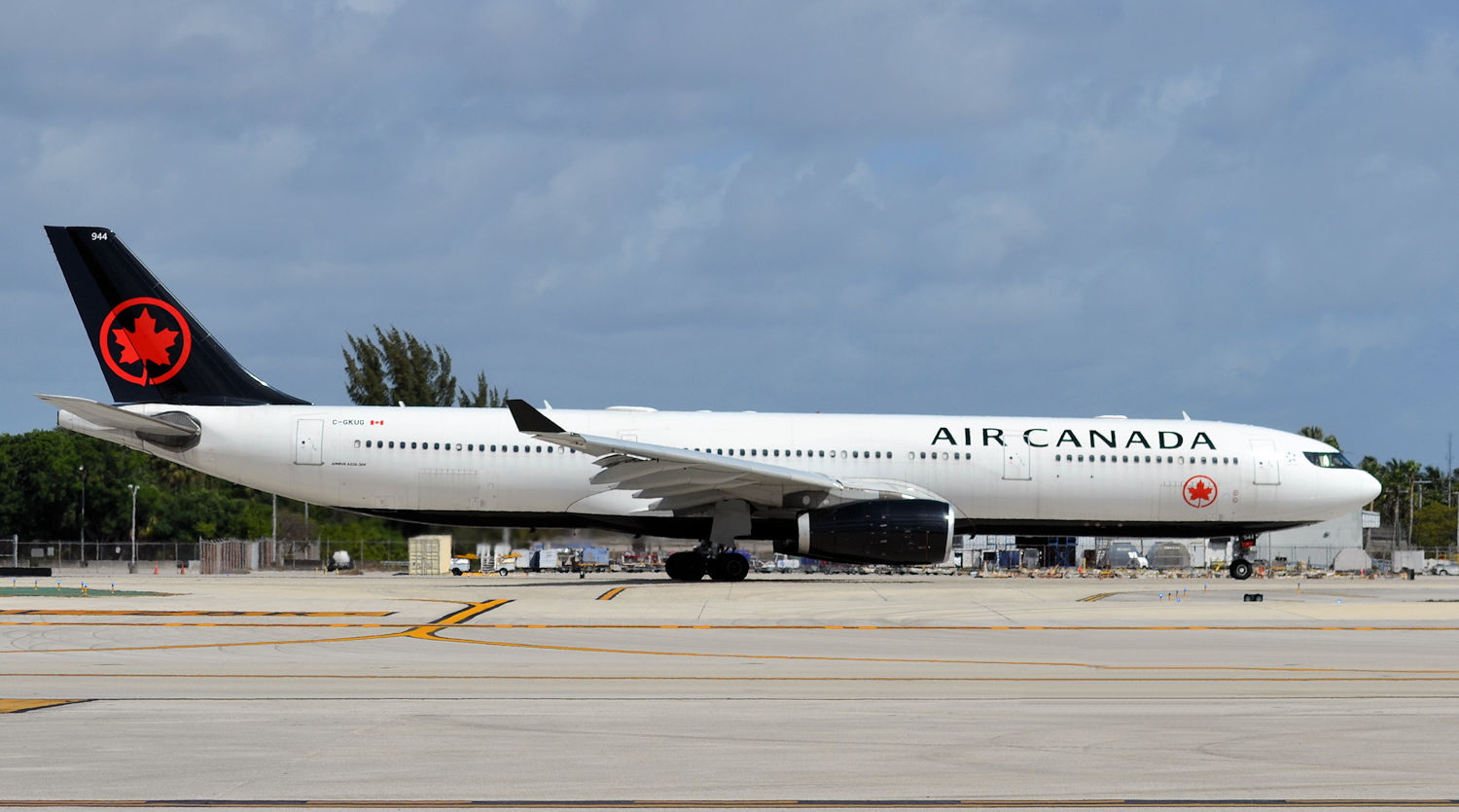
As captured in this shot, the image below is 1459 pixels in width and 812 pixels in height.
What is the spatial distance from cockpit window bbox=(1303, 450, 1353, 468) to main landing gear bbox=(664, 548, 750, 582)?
475 inches

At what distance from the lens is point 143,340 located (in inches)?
1064

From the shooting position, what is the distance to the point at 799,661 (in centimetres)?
1296

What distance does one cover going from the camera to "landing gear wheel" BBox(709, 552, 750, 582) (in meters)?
27.3

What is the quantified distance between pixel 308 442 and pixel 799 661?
16.7 metres

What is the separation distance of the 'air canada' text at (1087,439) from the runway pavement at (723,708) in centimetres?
924

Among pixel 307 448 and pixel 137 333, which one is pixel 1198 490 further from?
pixel 137 333

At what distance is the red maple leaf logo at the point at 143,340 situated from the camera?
2695 cm

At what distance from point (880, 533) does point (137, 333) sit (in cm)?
1432

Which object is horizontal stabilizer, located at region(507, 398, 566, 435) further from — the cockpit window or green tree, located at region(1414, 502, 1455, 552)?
green tree, located at region(1414, 502, 1455, 552)

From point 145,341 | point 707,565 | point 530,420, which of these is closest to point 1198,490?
point 707,565

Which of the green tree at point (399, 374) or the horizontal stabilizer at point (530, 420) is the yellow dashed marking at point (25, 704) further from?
the green tree at point (399, 374)

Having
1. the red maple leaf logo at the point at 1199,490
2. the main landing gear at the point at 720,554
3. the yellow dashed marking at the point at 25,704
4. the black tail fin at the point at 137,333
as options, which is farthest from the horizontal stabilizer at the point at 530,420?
the yellow dashed marking at the point at 25,704

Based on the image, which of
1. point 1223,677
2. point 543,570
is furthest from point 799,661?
point 543,570

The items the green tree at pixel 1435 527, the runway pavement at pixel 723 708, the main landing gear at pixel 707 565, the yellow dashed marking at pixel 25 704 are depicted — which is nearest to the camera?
the runway pavement at pixel 723 708
